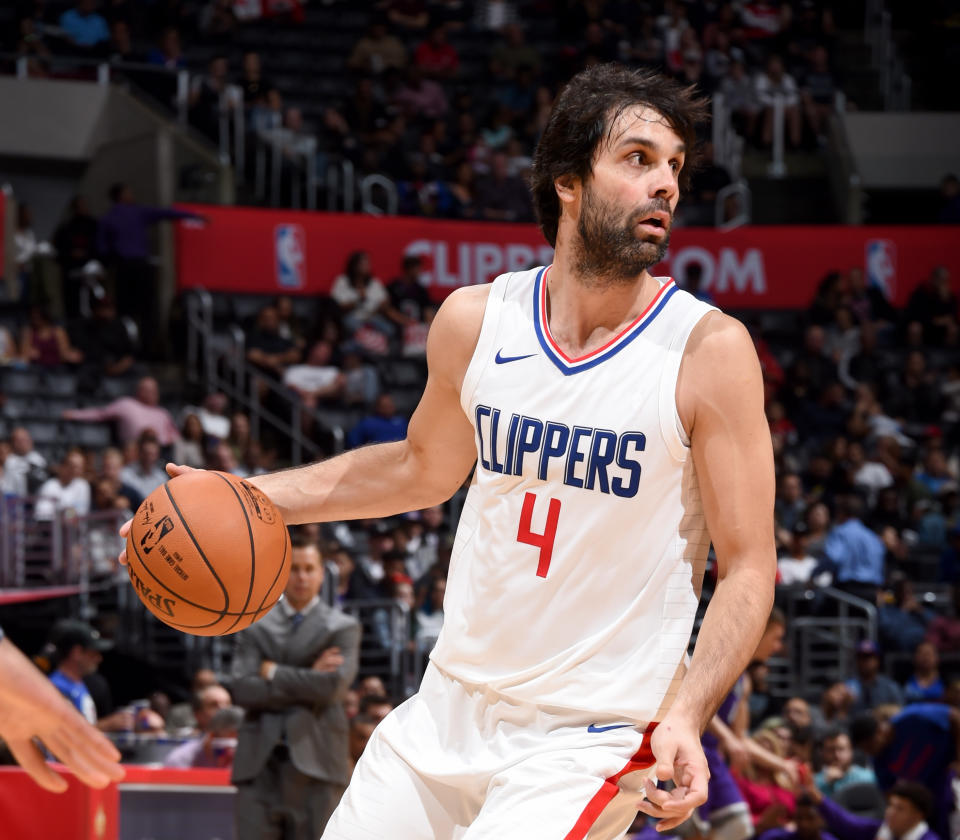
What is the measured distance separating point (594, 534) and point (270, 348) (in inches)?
451

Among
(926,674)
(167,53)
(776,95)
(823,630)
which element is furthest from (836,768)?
Answer: (167,53)

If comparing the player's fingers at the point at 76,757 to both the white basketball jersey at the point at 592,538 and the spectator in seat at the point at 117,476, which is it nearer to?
the white basketball jersey at the point at 592,538

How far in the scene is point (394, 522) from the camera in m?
12.9

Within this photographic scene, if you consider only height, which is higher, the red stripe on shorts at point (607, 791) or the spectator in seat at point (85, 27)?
the spectator in seat at point (85, 27)

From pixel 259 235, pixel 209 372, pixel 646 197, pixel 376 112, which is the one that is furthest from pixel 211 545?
pixel 376 112

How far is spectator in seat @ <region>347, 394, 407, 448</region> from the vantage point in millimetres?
13330

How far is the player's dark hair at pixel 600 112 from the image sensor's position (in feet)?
11.0

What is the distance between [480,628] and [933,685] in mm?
8518

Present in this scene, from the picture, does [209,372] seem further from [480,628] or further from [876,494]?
[480,628]

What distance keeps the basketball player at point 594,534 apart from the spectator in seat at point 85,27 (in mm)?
14434

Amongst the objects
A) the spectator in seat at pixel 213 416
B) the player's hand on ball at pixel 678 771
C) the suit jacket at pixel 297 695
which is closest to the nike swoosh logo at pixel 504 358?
the player's hand on ball at pixel 678 771

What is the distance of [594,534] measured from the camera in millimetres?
3188

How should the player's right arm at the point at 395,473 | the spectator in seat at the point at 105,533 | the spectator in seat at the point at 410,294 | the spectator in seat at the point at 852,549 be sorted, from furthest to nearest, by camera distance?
the spectator in seat at the point at 410,294, the spectator in seat at the point at 852,549, the spectator in seat at the point at 105,533, the player's right arm at the point at 395,473

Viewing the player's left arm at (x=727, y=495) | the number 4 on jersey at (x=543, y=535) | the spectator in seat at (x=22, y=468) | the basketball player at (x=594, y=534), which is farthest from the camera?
the spectator in seat at (x=22, y=468)
